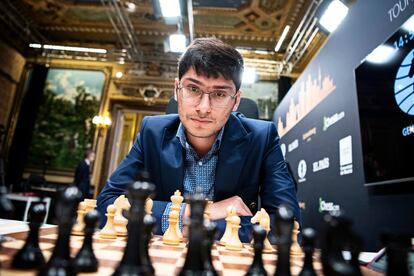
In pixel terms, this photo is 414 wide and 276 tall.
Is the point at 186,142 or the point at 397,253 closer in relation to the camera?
the point at 397,253

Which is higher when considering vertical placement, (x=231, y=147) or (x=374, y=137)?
(x=374, y=137)

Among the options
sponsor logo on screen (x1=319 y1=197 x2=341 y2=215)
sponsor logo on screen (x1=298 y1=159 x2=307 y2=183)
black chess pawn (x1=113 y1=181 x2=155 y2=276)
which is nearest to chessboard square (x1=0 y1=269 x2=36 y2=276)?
black chess pawn (x1=113 y1=181 x2=155 y2=276)

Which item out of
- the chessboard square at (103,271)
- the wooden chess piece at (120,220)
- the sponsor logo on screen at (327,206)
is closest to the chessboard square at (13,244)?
the chessboard square at (103,271)

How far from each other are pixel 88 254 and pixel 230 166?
1.09m

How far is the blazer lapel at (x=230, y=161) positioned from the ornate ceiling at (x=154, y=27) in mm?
5391

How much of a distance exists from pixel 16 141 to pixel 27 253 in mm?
9423

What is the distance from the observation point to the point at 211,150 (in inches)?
67.2

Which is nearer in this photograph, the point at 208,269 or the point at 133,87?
the point at 208,269

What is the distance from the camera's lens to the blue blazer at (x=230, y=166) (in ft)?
5.25

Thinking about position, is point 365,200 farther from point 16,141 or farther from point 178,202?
point 16,141

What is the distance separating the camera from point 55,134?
8719mm

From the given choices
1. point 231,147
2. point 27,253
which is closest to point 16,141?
point 231,147

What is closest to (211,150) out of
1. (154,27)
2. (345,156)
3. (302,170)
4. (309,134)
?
(345,156)

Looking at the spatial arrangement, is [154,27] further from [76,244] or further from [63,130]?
[76,244]
